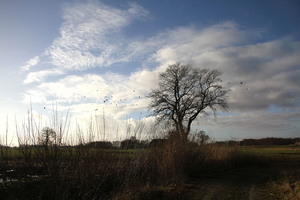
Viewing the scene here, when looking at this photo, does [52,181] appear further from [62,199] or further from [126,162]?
→ [126,162]

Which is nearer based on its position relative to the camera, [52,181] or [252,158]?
[52,181]

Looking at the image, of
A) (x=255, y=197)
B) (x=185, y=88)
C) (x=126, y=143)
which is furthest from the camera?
(x=185, y=88)

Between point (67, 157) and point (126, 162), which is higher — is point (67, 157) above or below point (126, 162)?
above

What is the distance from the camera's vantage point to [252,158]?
57.7 ft

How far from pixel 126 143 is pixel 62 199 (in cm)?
299

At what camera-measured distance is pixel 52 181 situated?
15.1 feet

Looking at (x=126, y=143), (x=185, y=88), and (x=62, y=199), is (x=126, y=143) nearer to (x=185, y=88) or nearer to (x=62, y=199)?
(x=62, y=199)

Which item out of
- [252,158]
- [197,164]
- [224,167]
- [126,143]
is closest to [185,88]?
[252,158]

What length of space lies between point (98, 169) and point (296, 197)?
623cm

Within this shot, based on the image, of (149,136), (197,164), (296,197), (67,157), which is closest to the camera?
(67,157)

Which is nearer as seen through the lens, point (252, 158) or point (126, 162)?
point (126, 162)

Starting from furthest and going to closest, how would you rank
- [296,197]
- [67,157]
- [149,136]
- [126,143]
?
[149,136], [126,143], [296,197], [67,157]

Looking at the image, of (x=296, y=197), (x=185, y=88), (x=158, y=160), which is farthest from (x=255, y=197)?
(x=185, y=88)

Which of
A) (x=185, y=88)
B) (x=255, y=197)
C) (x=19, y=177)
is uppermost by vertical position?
(x=185, y=88)
